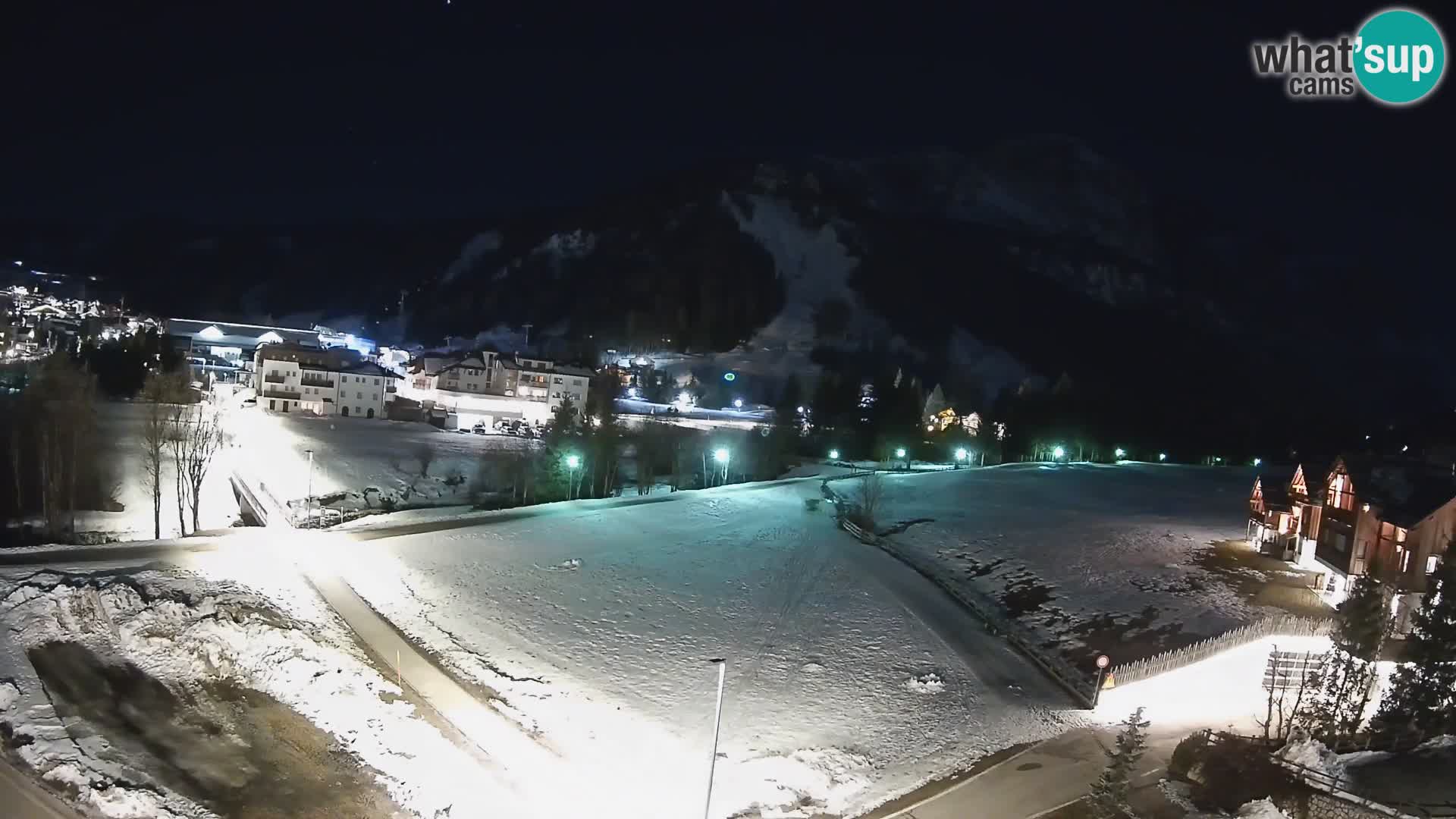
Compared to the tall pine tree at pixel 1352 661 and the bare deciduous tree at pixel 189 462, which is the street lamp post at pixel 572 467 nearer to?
the bare deciduous tree at pixel 189 462

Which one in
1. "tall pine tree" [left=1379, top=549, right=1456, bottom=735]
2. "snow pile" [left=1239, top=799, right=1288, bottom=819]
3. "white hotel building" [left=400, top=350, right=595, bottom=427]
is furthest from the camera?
"white hotel building" [left=400, top=350, right=595, bottom=427]

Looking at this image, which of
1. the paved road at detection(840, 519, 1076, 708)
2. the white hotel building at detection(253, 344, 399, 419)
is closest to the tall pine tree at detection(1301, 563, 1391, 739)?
the paved road at detection(840, 519, 1076, 708)

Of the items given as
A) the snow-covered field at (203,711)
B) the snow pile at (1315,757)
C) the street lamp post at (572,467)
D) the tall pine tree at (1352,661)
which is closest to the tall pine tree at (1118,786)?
the snow pile at (1315,757)

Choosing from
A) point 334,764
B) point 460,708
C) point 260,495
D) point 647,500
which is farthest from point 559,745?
point 260,495

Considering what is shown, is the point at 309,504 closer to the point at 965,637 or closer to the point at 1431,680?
the point at 965,637

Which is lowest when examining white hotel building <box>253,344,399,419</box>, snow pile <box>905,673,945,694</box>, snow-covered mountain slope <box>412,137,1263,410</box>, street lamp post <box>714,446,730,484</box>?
snow pile <box>905,673,945,694</box>

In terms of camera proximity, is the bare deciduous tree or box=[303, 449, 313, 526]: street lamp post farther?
box=[303, 449, 313, 526]: street lamp post

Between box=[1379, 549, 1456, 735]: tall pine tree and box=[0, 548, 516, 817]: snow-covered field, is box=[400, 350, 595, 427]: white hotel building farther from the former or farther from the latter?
box=[1379, 549, 1456, 735]: tall pine tree

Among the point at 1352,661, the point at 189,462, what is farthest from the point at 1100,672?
the point at 189,462
